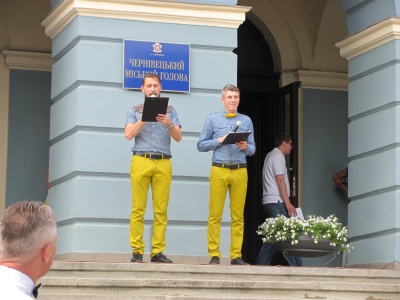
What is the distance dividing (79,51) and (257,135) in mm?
4457

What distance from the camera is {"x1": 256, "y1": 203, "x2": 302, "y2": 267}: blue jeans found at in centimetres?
1259

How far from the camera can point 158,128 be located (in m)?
10.5

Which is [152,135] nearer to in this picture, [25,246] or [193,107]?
[193,107]

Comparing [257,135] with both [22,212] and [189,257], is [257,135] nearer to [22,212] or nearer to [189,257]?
[189,257]

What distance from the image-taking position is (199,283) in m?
9.37

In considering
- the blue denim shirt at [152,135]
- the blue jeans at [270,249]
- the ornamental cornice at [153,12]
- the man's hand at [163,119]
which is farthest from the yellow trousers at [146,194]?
the blue jeans at [270,249]

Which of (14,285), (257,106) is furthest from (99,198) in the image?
(14,285)

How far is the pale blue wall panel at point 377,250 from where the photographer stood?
39.4 ft

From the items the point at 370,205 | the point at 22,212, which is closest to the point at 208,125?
the point at 370,205

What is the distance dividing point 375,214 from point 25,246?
941 centimetres

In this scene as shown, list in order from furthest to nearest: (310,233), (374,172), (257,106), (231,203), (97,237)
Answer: (257,106) → (374,172) → (310,233) → (97,237) → (231,203)

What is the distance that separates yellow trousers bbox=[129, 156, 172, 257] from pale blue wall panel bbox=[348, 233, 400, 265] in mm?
2938

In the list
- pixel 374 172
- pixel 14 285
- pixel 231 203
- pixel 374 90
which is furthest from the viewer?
pixel 374 90

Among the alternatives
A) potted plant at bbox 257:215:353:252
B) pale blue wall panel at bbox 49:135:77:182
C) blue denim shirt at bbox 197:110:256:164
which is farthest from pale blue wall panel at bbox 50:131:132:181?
potted plant at bbox 257:215:353:252
